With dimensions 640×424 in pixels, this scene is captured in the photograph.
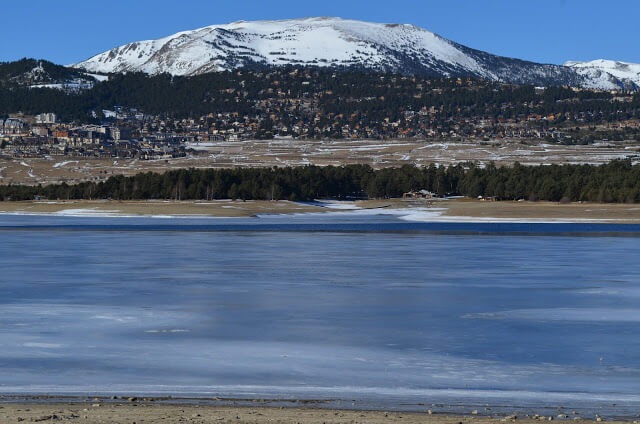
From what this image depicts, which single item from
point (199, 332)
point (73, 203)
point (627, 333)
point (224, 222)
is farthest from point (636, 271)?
point (73, 203)

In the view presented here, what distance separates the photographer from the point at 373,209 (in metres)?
102

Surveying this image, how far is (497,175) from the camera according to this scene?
114 metres

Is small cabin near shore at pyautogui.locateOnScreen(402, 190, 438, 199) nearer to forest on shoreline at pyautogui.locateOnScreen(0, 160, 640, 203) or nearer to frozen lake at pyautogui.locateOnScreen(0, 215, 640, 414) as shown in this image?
forest on shoreline at pyautogui.locateOnScreen(0, 160, 640, 203)

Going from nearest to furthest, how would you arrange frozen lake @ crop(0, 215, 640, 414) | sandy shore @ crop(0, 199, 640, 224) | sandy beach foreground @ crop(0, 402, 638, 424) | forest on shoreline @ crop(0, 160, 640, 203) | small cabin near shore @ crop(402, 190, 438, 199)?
sandy beach foreground @ crop(0, 402, 638, 424) → frozen lake @ crop(0, 215, 640, 414) → sandy shore @ crop(0, 199, 640, 224) → forest on shoreline @ crop(0, 160, 640, 203) → small cabin near shore @ crop(402, 190, 438, 199)

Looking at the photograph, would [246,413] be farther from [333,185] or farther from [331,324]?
[333,185]

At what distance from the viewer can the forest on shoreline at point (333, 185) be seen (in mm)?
103250

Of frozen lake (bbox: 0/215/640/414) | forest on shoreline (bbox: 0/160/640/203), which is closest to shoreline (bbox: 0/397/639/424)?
frozen lake (bbox: 0/215/640/414)

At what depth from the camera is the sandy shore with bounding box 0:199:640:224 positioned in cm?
7956

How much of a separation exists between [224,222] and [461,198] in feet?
155

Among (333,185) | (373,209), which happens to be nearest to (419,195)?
(333,185)

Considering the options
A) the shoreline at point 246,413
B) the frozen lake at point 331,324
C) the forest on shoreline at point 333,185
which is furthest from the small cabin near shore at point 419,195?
the shoreline at point 246,413

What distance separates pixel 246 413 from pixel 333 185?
111 metres

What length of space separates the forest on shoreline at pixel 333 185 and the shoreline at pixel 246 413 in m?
85.4

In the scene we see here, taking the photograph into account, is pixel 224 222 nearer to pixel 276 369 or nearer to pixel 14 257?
pixel 14 257
